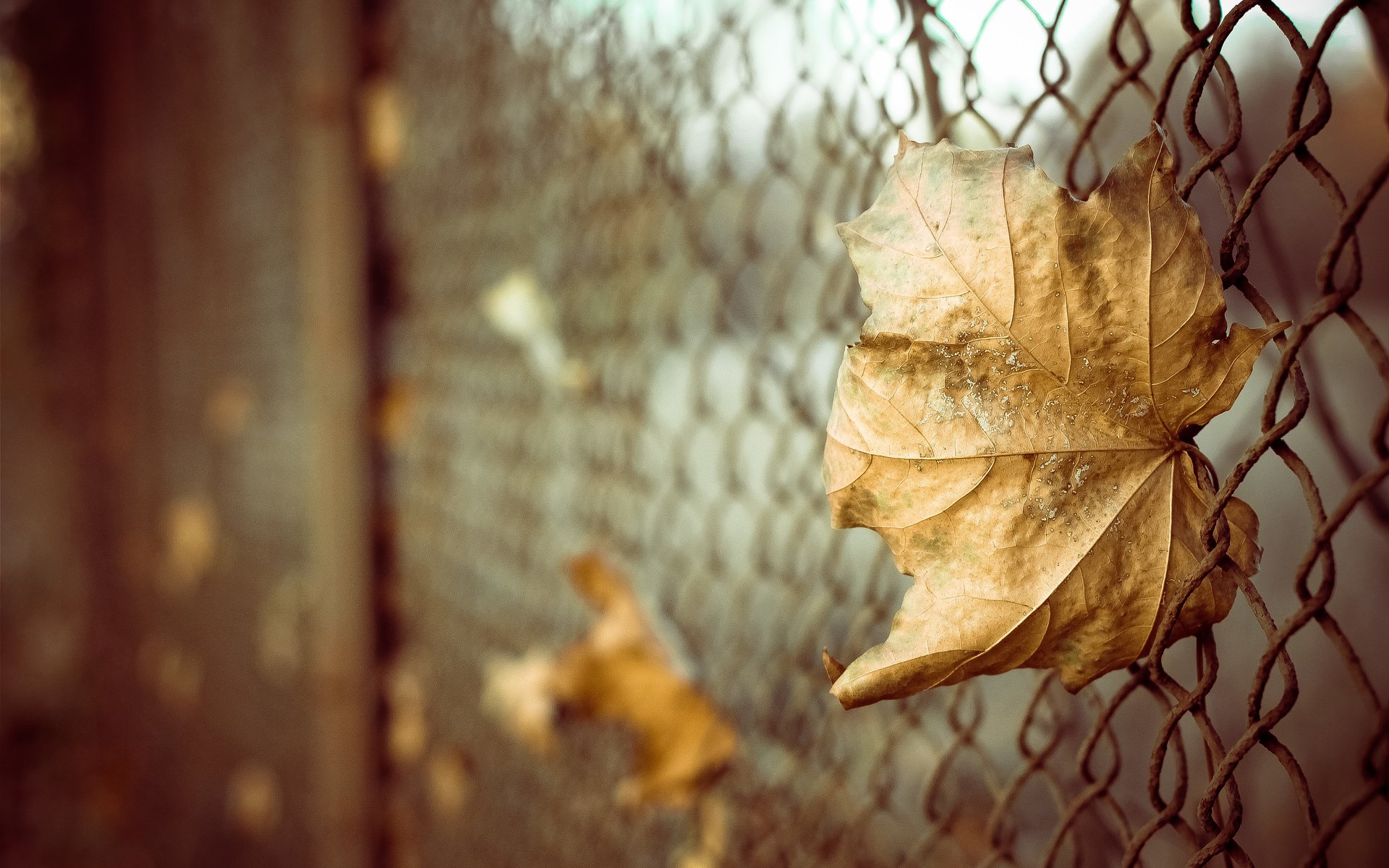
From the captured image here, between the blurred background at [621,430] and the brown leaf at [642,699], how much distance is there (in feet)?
0.11

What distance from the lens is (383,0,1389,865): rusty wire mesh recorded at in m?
0.47

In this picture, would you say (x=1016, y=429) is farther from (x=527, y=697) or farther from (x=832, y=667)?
(x=527, y=697)

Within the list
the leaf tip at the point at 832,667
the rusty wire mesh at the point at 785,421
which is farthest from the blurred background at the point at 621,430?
the leaf tip at the point at 832,667

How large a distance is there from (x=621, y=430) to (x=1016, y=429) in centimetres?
77

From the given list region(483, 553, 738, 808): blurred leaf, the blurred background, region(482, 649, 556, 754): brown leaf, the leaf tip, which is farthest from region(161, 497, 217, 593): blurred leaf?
the leaf tip

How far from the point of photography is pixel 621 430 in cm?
114

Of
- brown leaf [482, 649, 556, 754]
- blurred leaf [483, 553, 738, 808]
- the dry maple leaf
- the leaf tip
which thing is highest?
the dry maple leaf

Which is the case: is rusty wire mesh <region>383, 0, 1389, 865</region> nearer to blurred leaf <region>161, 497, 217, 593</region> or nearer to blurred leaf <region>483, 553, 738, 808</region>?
blurred leaf <region>483, 553, 738, 808</region>

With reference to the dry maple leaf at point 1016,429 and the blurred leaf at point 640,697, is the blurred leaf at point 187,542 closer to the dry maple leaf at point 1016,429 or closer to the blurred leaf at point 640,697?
the blurred leaf at point 640,697

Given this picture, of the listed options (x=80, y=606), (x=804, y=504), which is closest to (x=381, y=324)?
(x=804, y=504)

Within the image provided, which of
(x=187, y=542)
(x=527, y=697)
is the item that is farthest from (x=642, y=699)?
(x=187, y=542)

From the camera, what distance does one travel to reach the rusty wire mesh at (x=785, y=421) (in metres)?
0.47

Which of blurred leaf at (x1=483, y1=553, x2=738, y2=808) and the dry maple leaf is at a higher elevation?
the dry maple leaf

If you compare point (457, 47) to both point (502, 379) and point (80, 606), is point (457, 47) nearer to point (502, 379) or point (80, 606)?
point (502, 379)
